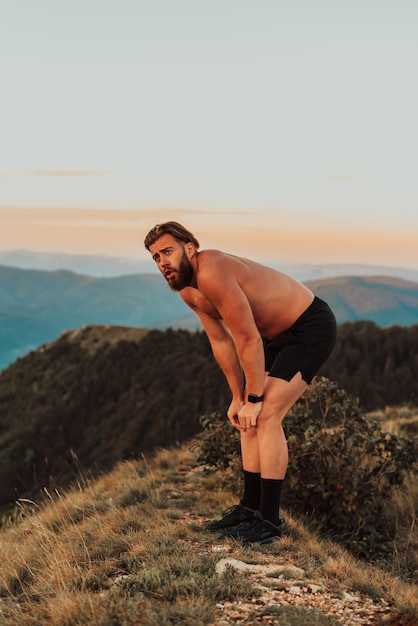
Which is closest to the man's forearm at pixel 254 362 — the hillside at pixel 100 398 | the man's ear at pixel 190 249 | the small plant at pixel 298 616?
the man's ear at pixel 190 249

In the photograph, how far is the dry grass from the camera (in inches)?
109

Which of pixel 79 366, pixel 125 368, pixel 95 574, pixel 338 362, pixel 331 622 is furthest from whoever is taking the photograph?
→ pixel 79 366

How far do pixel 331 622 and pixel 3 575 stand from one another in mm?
1940

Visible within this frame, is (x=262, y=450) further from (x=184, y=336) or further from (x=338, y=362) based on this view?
(x=184, y=336)

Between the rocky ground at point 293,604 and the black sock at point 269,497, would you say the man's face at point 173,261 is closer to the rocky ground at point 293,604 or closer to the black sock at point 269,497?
the black sock at point 269,497

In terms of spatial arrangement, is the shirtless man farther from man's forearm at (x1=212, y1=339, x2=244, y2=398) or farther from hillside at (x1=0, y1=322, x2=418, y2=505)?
hillside at (x1=0, y1=322, x2=418, y2=505)

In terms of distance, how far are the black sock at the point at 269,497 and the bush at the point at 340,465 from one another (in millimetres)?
1180

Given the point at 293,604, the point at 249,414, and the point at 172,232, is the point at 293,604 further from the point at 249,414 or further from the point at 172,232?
the point at 172,232

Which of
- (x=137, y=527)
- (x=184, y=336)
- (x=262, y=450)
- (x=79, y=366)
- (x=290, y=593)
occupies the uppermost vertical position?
(x=262, y=450)

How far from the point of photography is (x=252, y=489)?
4113 millimetres

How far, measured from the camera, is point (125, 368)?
59688 mm

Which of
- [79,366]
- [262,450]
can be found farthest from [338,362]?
[262,450]

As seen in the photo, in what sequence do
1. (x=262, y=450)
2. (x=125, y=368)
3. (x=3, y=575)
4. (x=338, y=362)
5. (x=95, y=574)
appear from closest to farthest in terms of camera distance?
(x=95, y=574), (x=3, y=575), (x=262, y=450), (x=338, y=362), (x=125, y=368)

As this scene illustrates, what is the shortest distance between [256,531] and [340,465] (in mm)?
1669
